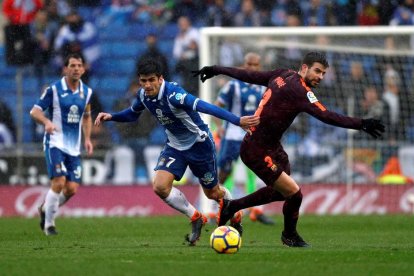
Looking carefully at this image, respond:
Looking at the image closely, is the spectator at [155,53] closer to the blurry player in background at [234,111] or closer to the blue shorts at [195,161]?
the blurry player in background at [234,111]

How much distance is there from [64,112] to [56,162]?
0.69 meters

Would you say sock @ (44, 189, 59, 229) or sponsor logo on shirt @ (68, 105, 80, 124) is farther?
sponsor logo on shirt @ (68, 105, 80, 124)

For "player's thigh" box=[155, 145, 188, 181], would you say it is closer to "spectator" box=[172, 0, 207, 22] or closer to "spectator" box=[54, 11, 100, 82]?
"spectator" box=[54, 11, 100, 82]

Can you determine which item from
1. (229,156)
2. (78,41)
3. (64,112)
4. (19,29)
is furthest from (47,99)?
(19,29)

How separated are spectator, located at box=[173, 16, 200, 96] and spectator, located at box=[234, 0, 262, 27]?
103 centimetres

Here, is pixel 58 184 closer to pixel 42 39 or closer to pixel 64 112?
pixel 64 112

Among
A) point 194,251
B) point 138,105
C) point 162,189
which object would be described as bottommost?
point 194,251

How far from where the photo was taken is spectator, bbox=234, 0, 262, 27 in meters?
21.9

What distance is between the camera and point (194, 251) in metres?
10.2

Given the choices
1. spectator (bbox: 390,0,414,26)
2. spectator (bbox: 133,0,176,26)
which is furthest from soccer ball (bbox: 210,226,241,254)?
spectator (bbox: 133,0,176,26)

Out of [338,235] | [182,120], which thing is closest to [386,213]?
[338,235]

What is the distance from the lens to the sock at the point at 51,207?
527 inches

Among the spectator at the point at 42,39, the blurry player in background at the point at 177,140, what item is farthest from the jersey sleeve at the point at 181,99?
the spectator at the point at 42,39

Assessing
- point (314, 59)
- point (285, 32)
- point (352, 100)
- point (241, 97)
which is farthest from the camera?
point (352, 100)
